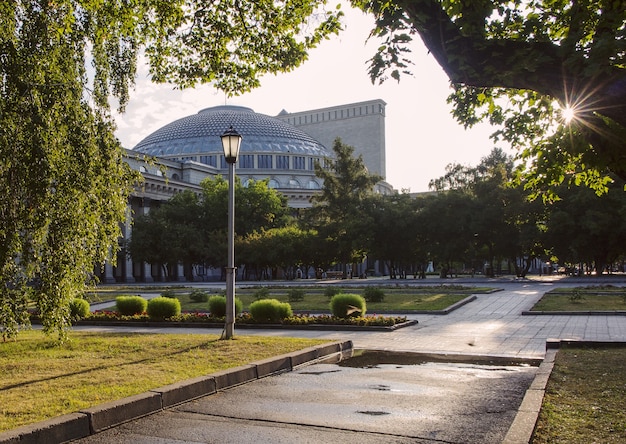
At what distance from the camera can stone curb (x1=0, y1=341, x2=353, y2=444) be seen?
6.01 m

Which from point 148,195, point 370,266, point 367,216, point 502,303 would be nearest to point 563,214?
point 367,216

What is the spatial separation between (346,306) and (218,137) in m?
103

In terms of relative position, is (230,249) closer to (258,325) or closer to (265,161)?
(258,325)

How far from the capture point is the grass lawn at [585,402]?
583cm

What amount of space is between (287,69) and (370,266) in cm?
10555

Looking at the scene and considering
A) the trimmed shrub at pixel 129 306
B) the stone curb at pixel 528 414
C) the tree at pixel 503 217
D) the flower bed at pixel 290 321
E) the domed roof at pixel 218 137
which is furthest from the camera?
the domed roof at pixel 218 137

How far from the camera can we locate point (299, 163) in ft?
385

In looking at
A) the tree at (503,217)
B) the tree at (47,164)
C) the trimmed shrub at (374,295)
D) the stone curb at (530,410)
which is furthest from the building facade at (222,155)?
the stone curb at (530,410)

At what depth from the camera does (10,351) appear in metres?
12.3

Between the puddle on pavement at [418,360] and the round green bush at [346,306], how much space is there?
5711 mm

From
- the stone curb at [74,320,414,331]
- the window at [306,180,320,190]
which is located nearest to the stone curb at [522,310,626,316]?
the stone curb at [74,320,414,331]

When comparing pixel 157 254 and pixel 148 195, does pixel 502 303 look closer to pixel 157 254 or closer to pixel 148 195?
pixel 157 254

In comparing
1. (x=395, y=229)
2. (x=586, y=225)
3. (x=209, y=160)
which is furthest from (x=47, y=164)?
(x=209, y=160)

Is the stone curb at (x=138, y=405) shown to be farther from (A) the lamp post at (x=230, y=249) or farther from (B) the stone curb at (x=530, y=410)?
(B) the stone curb at (x=530, y=410)
